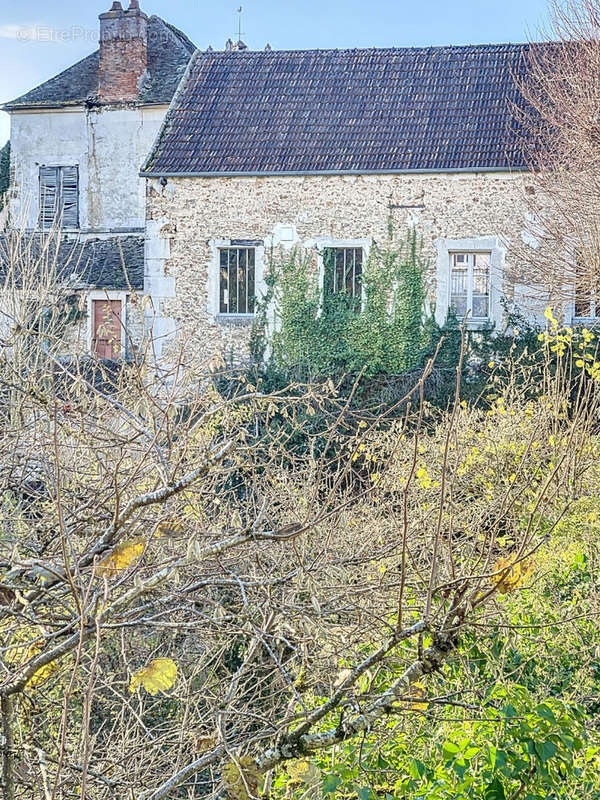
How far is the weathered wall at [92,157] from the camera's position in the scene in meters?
23.7

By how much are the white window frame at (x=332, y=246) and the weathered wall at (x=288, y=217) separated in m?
0.08

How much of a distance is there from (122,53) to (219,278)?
25.1 feet

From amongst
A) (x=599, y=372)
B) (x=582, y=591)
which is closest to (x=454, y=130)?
(x=599, y=372)

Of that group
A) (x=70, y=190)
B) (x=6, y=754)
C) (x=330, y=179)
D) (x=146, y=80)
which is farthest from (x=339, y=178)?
(x=6, y=754)

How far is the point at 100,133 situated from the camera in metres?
23.9

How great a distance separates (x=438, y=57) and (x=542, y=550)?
14.2 meters

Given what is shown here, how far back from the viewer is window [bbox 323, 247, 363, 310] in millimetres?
18391

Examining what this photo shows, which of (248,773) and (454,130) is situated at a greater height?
(454,130)

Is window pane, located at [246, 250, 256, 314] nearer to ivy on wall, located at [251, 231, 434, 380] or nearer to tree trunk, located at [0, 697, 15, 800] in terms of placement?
ivy on wall, located at [251, 231, 434, 380]

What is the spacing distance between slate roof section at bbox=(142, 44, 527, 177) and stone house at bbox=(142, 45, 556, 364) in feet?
0.09

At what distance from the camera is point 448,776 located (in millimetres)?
3717

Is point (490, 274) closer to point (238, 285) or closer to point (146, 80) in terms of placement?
point (238, 285)

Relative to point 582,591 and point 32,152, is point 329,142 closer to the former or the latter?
point 32,152

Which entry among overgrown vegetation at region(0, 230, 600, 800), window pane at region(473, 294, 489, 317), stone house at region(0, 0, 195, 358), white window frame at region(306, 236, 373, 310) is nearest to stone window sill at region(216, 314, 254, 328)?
white window frame at region(306, 236, 373, 310)
